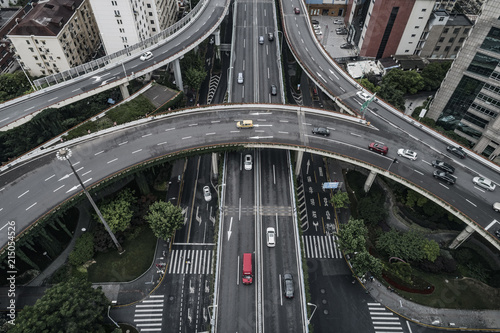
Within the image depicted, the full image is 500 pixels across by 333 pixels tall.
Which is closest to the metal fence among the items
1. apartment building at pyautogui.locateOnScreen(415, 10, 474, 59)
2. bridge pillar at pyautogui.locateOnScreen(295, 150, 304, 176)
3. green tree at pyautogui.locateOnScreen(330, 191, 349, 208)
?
bridge pillar at pyautogui.locateOnScreen(295, 150, 304, 176)

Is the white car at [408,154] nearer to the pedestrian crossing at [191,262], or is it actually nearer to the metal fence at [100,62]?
the pedestrian crossing at [191,262]

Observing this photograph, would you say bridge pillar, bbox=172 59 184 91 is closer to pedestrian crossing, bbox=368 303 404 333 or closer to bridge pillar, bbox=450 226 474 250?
pedestrian crossing, bbox=368 303 404 333

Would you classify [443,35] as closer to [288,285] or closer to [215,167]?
[215,167]

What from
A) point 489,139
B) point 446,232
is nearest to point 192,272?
point 446,232

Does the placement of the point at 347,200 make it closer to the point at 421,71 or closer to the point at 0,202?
the point at 421,71

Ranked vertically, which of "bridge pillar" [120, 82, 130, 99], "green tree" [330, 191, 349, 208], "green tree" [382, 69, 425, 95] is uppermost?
"green tree" [382, 69, 425, 95]
